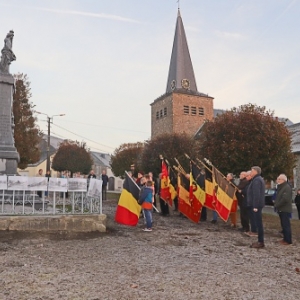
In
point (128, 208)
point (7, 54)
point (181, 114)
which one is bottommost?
point (128, 208)

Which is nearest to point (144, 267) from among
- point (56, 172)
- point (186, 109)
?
point (186, 109)

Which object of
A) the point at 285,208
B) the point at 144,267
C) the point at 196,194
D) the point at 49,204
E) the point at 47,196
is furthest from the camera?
the point at 196,194

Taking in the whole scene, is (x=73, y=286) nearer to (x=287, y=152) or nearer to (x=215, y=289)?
(x=215, y=289)

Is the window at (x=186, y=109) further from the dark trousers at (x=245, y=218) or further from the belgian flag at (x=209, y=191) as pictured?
the dark trousers at (x=245, y=218)

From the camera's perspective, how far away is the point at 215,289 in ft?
15.6

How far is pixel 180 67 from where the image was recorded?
176 ft

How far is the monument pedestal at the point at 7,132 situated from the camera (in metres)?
11.4

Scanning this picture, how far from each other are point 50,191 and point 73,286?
484 cm

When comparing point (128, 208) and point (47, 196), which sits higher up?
point (47, 196)

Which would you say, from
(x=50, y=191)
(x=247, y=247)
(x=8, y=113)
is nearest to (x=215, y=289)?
(x=247, y=247)

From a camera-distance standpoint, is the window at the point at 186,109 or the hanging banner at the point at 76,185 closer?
the hanging banner at the point at 76,185

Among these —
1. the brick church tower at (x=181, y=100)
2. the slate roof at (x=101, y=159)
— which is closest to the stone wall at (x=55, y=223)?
the brick church tower at (x=181, y=100)

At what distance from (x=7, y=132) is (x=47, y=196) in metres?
3.28

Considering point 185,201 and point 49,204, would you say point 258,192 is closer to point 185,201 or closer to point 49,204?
point 185,201
